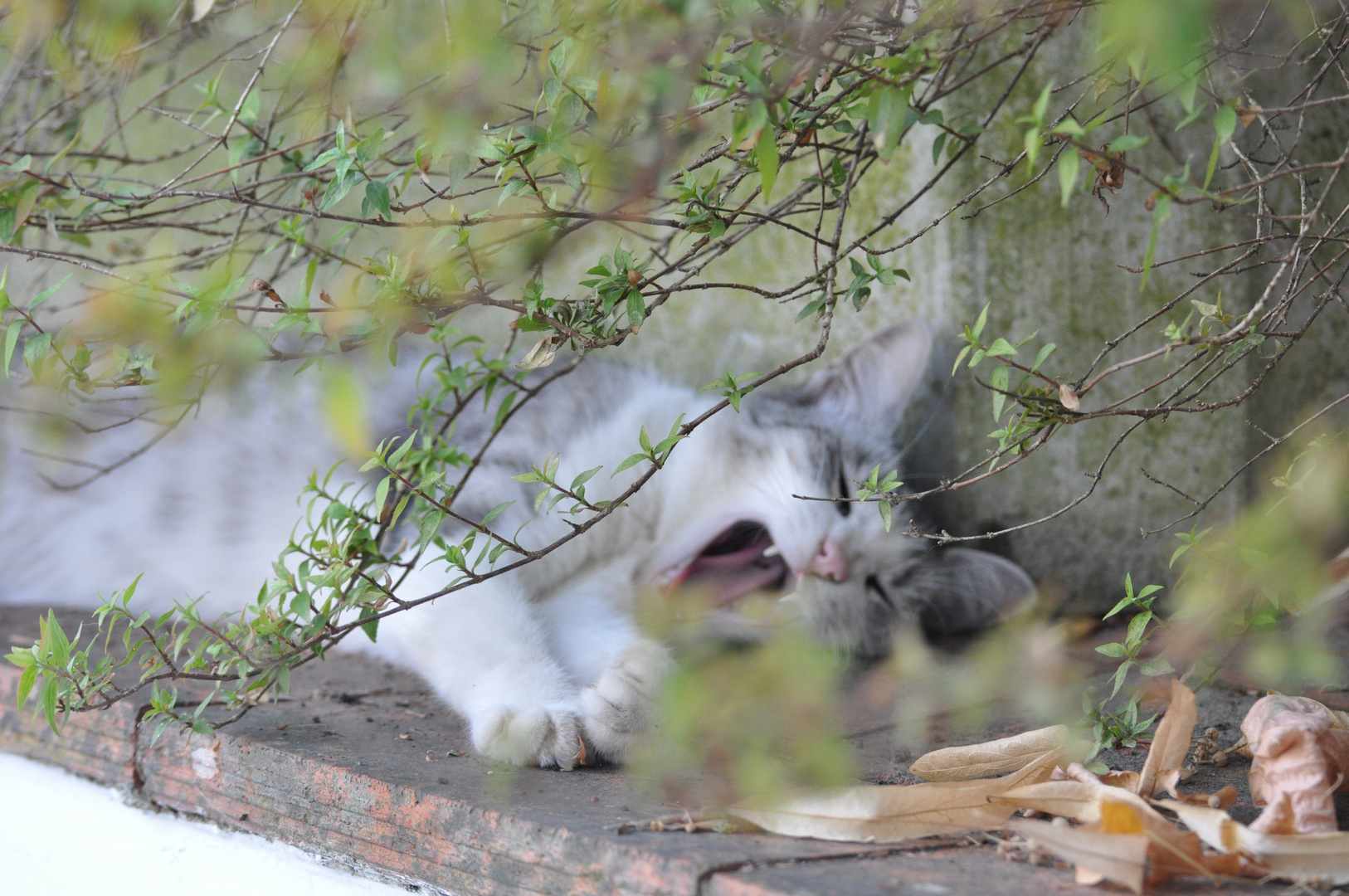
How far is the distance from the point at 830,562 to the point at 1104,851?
1.45 meters

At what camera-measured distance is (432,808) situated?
1.26 m

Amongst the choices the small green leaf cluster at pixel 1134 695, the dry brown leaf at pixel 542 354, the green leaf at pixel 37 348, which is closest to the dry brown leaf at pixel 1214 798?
the small green leaf cluster at pixel 1134 695

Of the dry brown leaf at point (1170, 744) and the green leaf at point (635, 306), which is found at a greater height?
the green leaf at point (635, 306)

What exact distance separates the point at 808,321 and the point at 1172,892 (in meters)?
1.77

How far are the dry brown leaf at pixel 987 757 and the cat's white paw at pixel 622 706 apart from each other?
17.2 inches

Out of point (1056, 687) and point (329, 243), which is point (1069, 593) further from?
point (329, 243)

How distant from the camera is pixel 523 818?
46.0 inches

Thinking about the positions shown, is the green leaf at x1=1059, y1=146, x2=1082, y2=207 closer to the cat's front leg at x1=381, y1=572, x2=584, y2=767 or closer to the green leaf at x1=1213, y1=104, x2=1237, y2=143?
the green leaf at x1=1213, y1=104, x2=1237, y2=143

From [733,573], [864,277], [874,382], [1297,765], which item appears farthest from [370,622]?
[874,382]

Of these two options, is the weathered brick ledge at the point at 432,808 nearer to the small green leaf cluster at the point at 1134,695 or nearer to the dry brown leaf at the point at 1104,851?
the dry brown leaf at the point at 1104,851

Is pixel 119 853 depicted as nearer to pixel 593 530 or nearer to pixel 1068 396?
Result: pixel 593 530

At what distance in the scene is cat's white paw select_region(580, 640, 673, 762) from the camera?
5.01 feet

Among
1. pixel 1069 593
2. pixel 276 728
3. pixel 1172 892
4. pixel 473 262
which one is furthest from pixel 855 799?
pixel 1069 593

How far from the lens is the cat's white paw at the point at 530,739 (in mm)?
1473
